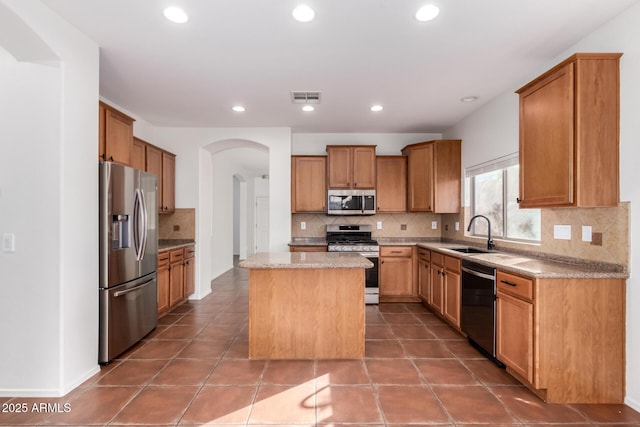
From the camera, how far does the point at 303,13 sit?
2266mm

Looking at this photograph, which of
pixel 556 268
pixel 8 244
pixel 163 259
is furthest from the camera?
pixel 163 259

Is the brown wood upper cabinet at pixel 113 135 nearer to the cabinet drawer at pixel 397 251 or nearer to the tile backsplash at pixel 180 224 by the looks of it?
the tile backsplash at pixel 180 224

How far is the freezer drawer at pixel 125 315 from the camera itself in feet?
9.15

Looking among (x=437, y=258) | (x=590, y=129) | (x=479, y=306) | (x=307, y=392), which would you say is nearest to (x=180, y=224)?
(x=307, y=392)

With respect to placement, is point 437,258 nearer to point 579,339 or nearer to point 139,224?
point 579,339

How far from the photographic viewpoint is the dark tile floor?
2.10m

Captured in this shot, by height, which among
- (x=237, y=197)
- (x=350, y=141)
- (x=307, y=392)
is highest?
(x=350, y=141)

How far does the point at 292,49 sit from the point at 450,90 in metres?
1.92

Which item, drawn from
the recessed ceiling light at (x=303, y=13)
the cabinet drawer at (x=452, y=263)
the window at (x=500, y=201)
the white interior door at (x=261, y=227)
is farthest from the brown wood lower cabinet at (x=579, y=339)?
the white interior door at (x=261, y=227)

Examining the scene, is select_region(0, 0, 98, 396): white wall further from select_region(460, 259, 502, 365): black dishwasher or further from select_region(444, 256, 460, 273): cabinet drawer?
select_region(444, 256, 460, 273): cabinet drawer

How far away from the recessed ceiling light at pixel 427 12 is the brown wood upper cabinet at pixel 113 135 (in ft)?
9.06

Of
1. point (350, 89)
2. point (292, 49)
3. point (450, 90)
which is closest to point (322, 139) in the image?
point (350, 89)

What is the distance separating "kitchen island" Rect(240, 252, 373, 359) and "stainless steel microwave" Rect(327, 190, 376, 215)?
7.22 feet

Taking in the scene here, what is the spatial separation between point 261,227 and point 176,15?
7.78m
